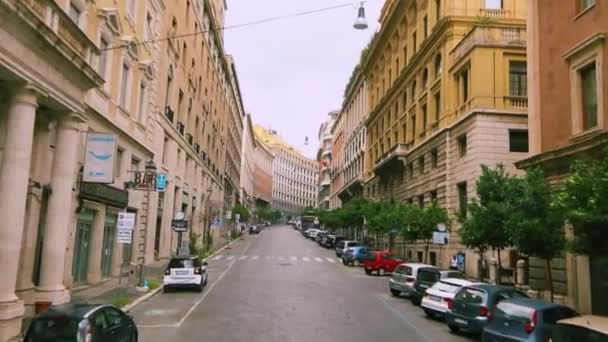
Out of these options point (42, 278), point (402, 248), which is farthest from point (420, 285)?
point (402, 248)

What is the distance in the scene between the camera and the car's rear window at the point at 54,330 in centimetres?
919

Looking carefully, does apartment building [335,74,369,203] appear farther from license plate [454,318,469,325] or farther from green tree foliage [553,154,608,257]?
green tree foliage [553,154,608,257]

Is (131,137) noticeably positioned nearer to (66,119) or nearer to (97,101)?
(97,101)

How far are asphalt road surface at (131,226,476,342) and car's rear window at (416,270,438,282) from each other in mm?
1204

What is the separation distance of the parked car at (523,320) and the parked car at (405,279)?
9.37 metres

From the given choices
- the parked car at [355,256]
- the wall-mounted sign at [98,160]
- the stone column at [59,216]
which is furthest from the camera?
the parked car at [355,256]

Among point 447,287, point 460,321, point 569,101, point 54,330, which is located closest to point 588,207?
point 460,321

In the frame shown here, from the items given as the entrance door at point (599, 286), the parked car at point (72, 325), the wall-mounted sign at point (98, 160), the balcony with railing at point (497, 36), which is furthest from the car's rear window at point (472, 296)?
the balcony with railing at point (497, 36)

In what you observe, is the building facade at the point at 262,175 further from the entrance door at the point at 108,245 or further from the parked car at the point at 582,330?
the parked car at the point at 582,330

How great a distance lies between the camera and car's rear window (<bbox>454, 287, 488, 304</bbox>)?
14648mm

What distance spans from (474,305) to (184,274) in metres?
12.4

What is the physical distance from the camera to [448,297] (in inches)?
678

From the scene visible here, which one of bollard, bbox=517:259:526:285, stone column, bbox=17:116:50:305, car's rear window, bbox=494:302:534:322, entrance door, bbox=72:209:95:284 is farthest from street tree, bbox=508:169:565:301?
entrance door, bbox=72:209:95:284

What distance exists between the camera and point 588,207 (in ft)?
45.0
